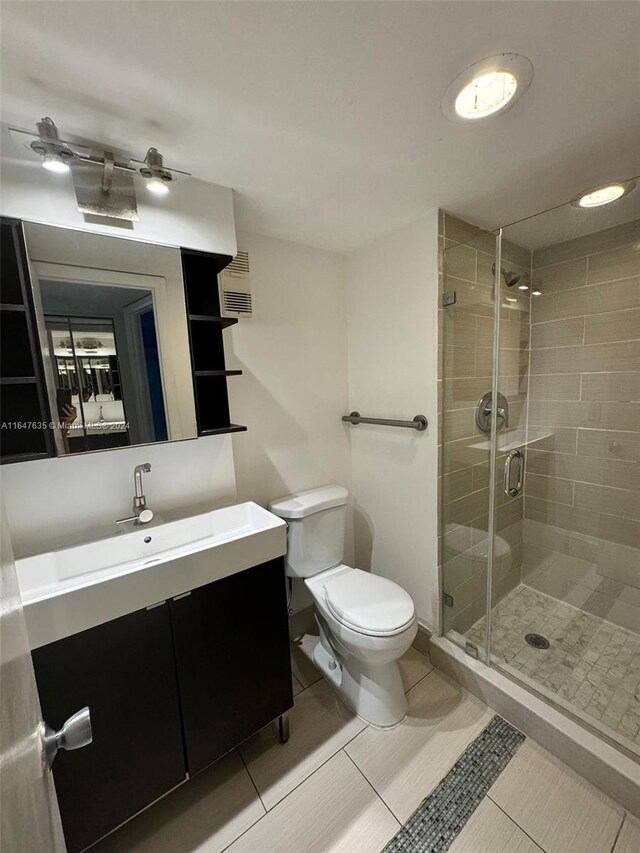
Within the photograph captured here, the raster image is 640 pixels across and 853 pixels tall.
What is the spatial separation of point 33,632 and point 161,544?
1.64 ft

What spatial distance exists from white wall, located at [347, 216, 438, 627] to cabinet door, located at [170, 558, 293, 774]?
2.78 feet

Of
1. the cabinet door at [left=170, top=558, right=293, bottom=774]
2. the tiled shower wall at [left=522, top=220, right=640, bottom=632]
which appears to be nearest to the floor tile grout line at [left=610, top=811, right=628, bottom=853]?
the tiled shower wall at [left=522, top=220, right=640, bottom=632]

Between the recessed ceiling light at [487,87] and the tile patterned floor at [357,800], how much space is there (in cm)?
223

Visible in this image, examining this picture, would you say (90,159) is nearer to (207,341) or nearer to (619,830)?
(207,341)

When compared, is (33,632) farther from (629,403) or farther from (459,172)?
(629,403)

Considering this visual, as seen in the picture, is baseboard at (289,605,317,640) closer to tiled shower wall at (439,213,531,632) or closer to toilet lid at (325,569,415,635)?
toilet lid at (325,569,415,635)

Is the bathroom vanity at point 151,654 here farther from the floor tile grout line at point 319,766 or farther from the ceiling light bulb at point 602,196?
the ceiling light bulb at point 602,196

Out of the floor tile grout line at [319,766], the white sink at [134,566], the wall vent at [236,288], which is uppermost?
the wall vent at [236,288]

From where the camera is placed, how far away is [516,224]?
5.33ft

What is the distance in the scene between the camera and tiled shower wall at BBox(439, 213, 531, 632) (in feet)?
5.49

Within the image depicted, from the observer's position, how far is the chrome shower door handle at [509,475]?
193 cm

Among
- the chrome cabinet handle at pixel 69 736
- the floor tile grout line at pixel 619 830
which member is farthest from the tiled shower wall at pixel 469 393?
the chrome cabinet handle at pixel 69 736

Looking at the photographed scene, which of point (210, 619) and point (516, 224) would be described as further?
point (516, 224)

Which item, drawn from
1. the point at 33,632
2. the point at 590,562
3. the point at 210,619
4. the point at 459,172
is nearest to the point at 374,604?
the point at 210,619
